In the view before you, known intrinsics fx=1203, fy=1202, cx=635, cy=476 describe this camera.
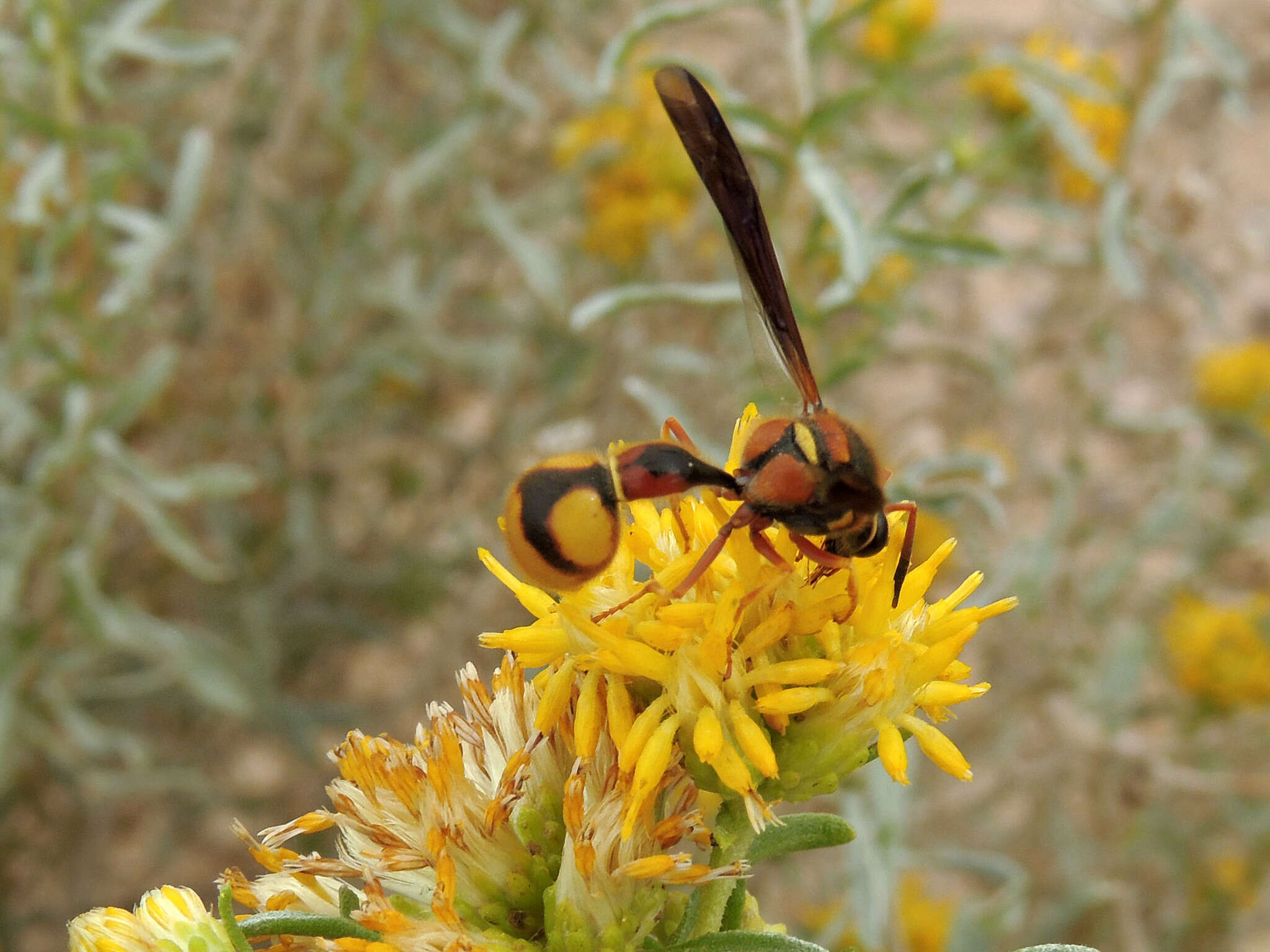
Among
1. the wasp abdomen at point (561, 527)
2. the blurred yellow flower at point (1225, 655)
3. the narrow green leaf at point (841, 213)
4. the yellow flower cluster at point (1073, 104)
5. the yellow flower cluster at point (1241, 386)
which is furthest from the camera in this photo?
the yellow flower cluster at point (1241, 386)

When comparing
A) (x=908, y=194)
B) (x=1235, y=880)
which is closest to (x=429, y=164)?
(x=908, y=194)

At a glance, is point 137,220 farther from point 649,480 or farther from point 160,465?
point 649,480

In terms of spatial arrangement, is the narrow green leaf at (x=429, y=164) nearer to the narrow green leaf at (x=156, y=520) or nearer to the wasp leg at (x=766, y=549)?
the narrow green leaf at (x=156, y=520)

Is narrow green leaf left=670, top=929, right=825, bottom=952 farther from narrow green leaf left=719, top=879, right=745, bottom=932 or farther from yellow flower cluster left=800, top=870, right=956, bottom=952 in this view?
yellow flower cluster left=800, top=870, right=956, bottom=952

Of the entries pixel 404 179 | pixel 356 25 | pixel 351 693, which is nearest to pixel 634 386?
pixel 404 179

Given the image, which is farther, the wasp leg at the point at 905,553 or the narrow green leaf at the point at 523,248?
the narrow green leaf at the point at 523,248

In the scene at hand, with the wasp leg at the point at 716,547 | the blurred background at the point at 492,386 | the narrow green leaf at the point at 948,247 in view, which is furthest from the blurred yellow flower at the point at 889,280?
the wasp leg at the point at 716,547

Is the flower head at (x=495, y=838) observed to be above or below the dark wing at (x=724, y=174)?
below

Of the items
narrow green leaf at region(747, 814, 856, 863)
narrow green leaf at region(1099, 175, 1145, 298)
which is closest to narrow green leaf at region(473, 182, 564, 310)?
narrow green leaf at region(1099, 175, 1145, 298)
